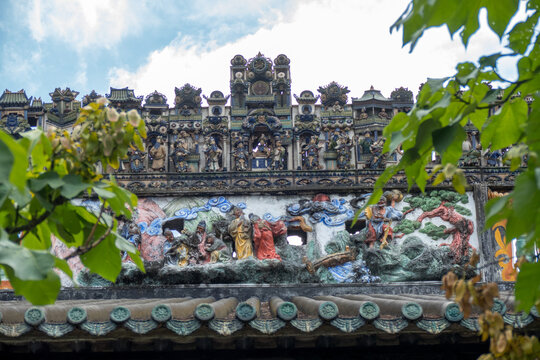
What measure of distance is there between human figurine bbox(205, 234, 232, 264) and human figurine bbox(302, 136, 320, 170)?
2.25 meters

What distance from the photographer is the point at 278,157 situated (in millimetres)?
13203

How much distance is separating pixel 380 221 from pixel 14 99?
7343mm

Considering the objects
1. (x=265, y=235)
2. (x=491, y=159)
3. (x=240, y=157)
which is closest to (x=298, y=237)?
(x=265, y=235)

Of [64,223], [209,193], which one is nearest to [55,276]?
[64,223]

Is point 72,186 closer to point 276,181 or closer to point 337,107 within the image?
point 276,181

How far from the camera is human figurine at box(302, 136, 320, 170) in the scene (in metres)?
13.2

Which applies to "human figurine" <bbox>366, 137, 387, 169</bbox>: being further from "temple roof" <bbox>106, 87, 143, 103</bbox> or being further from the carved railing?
"temple roof" <bbox>106, 87, 143, 103</bbox>

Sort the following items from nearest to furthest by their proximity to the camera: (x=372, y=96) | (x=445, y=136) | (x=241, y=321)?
(x=445, y=136), (x=241, y=321), (x=372, y=96)

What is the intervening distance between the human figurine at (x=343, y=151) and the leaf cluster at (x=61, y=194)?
8839 millimetres

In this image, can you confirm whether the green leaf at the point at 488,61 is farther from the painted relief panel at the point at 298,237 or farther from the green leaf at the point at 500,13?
the painted relief panel at the point at 298,237

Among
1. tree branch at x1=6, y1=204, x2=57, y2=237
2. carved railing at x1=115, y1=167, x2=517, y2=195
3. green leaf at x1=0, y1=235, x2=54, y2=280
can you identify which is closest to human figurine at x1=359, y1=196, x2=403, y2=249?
carved railing at x1=115, y1=167, x2=517, y2=195

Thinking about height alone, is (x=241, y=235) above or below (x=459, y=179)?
below

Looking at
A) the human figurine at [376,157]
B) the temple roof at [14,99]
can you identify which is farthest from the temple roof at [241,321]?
the temple roof at [14,99]

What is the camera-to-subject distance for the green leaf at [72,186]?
400 centimetres
